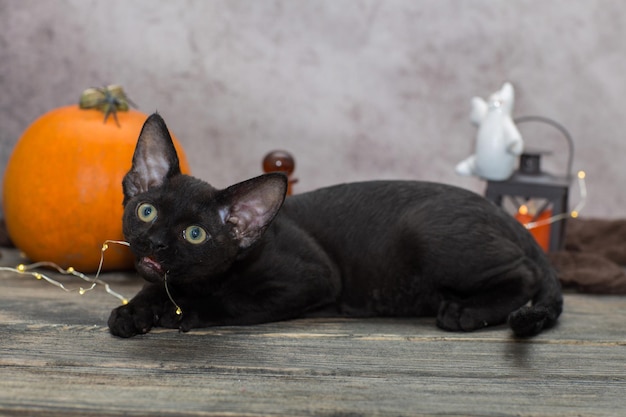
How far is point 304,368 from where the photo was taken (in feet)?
Result: 4.75

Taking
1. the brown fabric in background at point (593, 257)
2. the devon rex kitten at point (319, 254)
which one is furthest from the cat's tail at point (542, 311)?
the brown fabric in background at point (593, 257)

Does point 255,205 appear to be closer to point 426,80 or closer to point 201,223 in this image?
point 201,223

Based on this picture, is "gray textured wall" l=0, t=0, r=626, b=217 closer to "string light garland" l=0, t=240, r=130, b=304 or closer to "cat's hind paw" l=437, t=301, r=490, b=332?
"string light garland" l=0, t=240, r=130, b=304

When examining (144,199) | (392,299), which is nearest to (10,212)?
(144,199)

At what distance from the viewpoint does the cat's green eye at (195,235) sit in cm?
152

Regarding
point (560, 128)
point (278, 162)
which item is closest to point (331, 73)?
point (278, 162)

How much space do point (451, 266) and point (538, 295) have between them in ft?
0.85

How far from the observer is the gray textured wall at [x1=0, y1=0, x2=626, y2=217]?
2.75 meters

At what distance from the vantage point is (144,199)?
5.07ft

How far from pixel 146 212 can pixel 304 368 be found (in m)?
0.43

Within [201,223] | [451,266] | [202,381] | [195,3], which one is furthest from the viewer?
[195,3]

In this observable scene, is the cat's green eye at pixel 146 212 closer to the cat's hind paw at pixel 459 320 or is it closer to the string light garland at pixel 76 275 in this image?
the string light garland at pixel 76 275

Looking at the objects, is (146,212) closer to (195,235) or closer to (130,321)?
(195,235)

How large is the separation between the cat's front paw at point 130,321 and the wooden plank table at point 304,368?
0.02m
